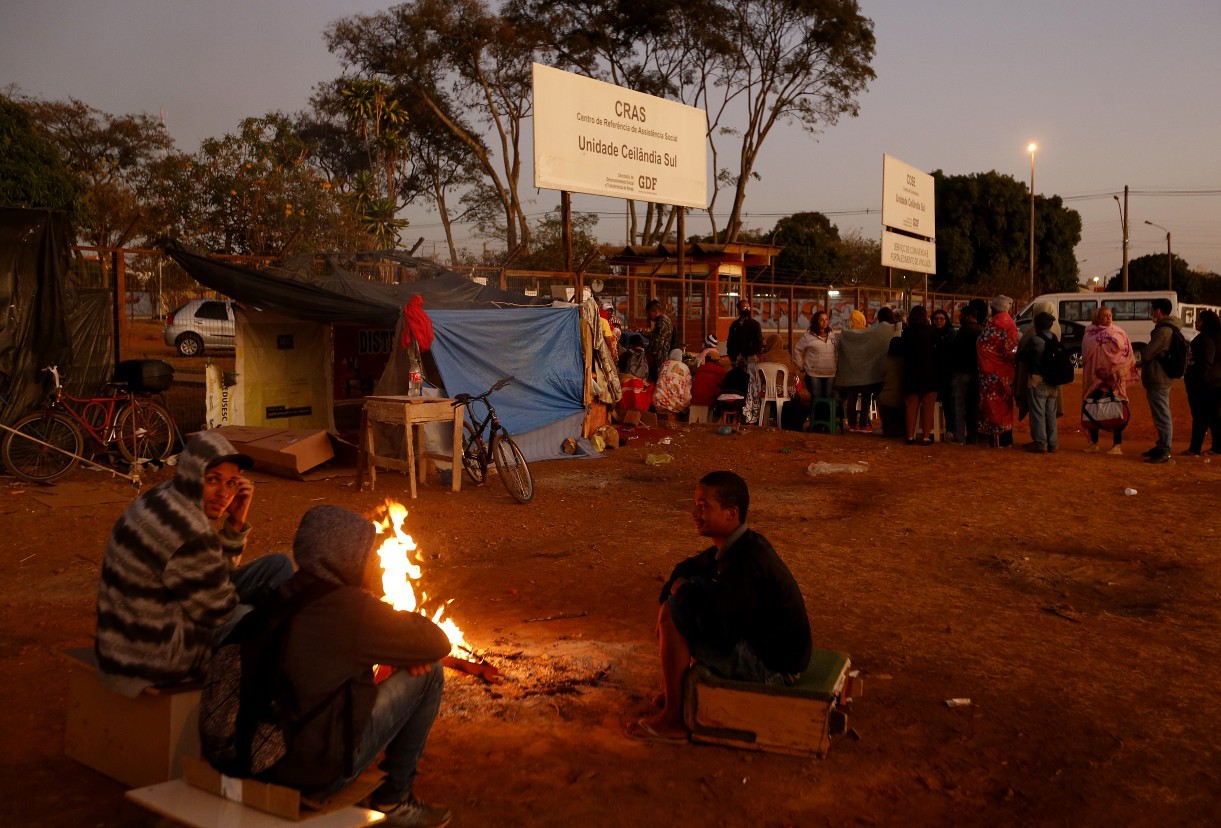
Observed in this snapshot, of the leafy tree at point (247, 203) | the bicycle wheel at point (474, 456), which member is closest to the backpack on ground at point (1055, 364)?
the bicycle wheel at point (474, 456)

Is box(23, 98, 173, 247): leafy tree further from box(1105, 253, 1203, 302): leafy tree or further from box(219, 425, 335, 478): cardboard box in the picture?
box(1105, 253, 1203, 302): leafy tree

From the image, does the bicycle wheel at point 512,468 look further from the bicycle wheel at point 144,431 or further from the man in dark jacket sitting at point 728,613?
the man in dark jacket sitting at point 728,613

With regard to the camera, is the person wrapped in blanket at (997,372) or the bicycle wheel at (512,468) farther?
the person wrapped in blanket at (997,372)

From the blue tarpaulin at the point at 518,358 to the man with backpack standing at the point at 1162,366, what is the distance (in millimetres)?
6929

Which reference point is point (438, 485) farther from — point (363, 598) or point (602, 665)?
point (363, 598)

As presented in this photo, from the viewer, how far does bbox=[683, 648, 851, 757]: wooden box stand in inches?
151

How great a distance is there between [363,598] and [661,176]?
1544cm

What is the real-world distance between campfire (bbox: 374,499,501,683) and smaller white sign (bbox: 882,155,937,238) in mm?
14911

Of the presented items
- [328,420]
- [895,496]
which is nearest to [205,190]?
[328,420]

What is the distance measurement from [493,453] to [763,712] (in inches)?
231

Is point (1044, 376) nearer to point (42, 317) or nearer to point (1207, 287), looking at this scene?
point (42, 317)

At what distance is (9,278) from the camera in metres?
10.2

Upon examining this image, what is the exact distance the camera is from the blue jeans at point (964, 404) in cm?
1292

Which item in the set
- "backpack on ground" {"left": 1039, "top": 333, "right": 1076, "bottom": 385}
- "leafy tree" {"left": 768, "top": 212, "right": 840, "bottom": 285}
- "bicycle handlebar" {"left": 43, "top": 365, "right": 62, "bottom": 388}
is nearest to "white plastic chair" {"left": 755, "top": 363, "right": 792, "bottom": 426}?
"backpack on ground" {"left": 1039, "top": 333, "right": 1076, "bottom": 385}
